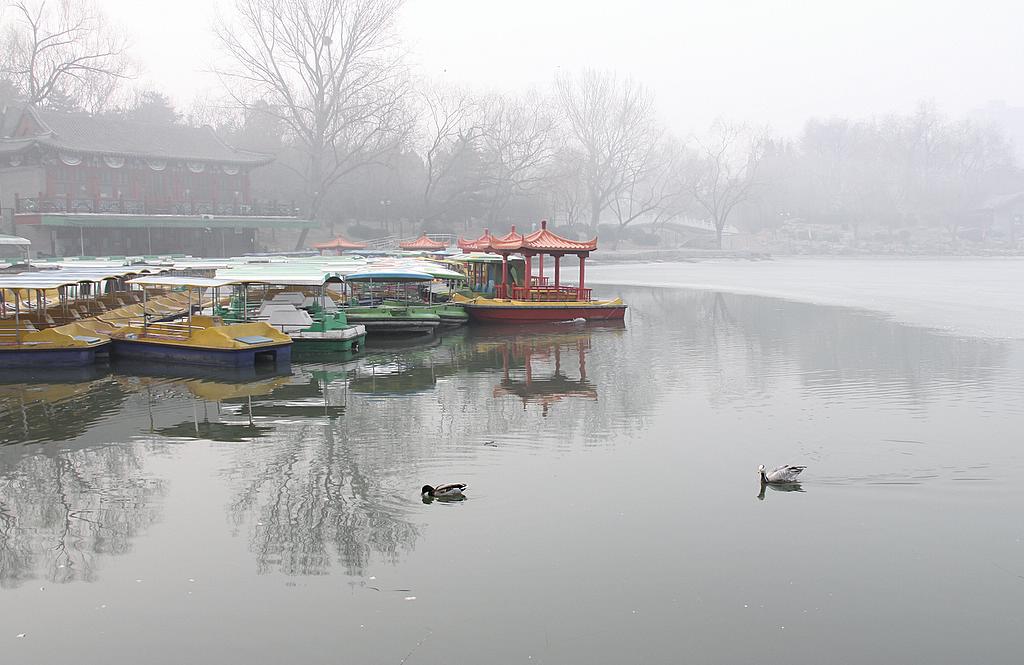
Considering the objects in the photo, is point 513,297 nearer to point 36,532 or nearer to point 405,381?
point 405,381

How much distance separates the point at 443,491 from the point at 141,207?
53.4 metres

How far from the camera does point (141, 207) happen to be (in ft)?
195

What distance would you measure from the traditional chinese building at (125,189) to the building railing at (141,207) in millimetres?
65

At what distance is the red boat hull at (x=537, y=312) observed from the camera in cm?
3575

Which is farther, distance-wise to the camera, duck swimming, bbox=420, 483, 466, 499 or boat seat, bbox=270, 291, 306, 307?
boat seat, bbox=270, 291, 306, 307

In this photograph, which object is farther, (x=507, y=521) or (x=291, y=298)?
(x=291, y=298)

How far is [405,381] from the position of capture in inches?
908

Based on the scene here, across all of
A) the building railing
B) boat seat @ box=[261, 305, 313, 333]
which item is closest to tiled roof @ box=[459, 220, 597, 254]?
boat seat @ box=[261, 305, 313, 333]

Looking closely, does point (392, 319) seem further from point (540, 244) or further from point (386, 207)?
point (386, 207)

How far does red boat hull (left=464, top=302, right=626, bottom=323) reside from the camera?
117 feet

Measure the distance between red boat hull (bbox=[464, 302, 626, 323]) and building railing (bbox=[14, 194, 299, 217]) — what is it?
3304 cm

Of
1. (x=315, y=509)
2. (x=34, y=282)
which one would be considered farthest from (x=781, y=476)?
(x=34, y=282)

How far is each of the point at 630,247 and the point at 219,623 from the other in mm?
95292

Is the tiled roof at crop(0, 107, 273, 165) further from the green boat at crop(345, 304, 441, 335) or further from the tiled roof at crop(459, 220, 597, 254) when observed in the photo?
the green boat at crop(345, 304, 441, 335)
